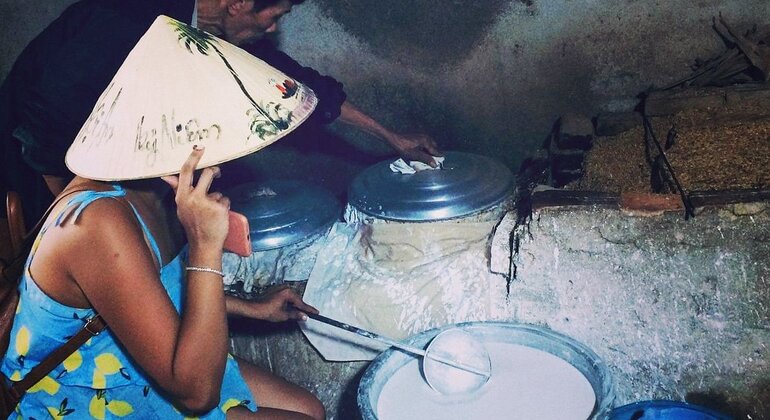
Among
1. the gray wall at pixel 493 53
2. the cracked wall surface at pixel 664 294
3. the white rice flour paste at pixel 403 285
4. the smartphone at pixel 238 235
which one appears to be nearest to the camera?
the smartphone at pixel 238 235

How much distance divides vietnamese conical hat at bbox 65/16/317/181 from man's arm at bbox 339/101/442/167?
1.87 m

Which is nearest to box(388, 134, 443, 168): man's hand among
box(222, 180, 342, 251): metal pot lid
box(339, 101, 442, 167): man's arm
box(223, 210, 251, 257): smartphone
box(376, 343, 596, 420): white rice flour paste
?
box(339, 101, 442, 167): man's arm

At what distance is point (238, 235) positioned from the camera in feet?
5.56

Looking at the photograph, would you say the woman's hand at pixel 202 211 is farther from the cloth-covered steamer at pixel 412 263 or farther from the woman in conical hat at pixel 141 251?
the cloth-covered steamer at pixel 412 263

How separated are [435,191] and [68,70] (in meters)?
1.87

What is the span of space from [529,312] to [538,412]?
0.75 metres

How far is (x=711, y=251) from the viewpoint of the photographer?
2.23 metres

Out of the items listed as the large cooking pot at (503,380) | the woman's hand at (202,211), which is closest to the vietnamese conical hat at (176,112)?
the woman's hand at (202,211)

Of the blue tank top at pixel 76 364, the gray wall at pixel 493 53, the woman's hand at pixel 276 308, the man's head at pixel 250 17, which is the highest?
the gray wall at pixel 493 53

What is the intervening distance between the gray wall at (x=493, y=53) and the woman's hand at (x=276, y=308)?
2.29 metres

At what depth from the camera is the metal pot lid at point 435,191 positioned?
2.93 metres

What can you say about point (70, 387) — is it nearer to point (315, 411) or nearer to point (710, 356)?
point (315, 411)

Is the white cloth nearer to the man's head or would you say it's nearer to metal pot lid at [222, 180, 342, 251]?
metal pot lid at [222, 180, 342, 251]

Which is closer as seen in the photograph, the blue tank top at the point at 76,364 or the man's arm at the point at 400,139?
the blue tank top at the point at 76,364
